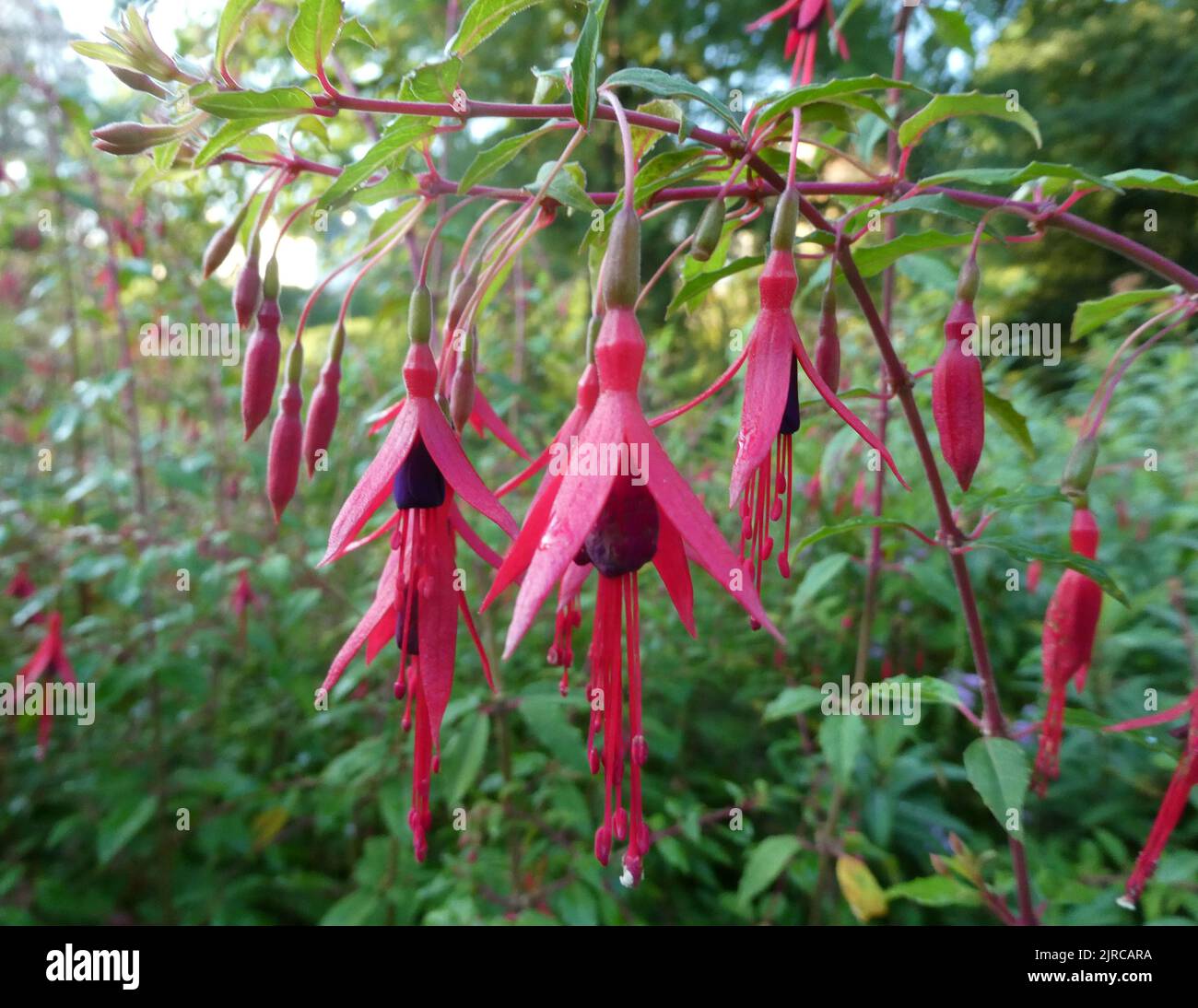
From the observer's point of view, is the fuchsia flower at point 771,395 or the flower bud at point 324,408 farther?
the flower bud at point 324,408

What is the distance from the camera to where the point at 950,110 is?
20.2 inches

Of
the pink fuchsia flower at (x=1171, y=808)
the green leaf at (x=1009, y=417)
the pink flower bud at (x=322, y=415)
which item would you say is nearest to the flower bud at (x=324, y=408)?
the pink flower bud at (x=322, y=415)

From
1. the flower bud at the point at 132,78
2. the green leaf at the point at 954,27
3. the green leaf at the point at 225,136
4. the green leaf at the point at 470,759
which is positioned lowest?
the green leaf at the point at 470,759

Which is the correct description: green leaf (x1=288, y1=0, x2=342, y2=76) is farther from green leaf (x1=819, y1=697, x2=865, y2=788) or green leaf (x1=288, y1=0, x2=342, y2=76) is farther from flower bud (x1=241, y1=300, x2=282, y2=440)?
green leaf (x1=819, y1=697, x2=865, y2=788)

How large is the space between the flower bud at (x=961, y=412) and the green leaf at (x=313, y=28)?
432 millimetres

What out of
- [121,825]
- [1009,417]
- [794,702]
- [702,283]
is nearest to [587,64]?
[702,283]

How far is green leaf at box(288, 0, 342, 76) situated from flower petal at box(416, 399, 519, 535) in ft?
0.78

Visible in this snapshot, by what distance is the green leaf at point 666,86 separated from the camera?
43cm

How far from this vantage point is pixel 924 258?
0.97m

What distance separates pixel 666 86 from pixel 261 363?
0.33 meters

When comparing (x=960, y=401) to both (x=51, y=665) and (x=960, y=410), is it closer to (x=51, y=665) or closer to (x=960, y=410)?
(x=960, y=410)

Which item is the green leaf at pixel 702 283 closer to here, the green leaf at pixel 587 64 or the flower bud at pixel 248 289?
the green leaf at pixel 587 64

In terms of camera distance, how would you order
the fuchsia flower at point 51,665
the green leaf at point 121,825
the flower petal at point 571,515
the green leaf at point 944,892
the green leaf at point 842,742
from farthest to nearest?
the fuchsia flower at point 51,665
the green leaf at point 121,825
the green leaf at point 842,742
the green leaf at point 944,892
the flower petal at point 571,515
